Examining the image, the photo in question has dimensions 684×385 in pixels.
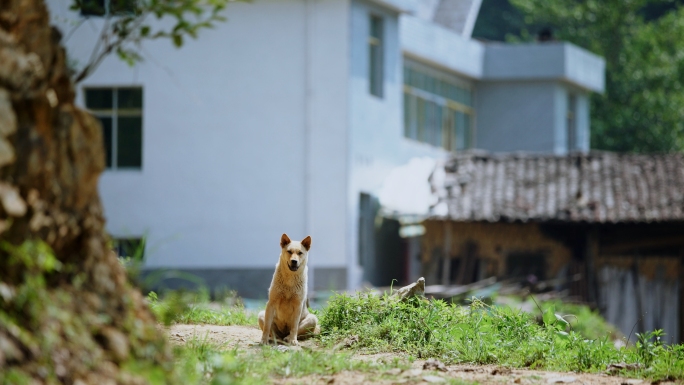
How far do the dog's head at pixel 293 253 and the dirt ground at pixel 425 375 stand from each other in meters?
0.63

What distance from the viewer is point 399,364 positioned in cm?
729

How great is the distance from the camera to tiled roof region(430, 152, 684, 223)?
21953 millimetres

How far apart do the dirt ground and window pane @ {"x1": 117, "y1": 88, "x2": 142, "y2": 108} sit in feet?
50.6

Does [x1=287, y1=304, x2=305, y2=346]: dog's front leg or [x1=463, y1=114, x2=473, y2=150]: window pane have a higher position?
[x1=463, y1=114, x2=473, y2=150]: window pane

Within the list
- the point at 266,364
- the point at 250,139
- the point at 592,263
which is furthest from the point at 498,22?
the point at 266,364

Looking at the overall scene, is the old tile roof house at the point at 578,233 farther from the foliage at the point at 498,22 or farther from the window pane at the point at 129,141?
the foliage at the point at 498,22

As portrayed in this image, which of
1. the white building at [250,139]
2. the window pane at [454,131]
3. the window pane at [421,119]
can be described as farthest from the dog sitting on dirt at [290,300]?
the window pane at [454,131]

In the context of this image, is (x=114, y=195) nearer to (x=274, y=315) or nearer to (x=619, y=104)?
(x=274, y=315)

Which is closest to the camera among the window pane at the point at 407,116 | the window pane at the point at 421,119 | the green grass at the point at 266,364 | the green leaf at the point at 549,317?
the green grass at the point at 266,364

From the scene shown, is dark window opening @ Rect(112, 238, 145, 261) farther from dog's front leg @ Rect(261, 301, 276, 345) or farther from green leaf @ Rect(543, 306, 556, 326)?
green leaf @ Rect(543, 306, 556, 326)

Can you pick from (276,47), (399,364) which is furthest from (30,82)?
(276,47)

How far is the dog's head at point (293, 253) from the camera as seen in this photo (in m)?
8.76

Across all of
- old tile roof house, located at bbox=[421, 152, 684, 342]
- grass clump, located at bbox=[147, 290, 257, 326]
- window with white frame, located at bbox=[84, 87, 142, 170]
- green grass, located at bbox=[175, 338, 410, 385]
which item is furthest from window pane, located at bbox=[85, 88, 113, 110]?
green grass, located at bbox=[175, 338, 410, 385]

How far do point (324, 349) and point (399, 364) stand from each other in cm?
99
